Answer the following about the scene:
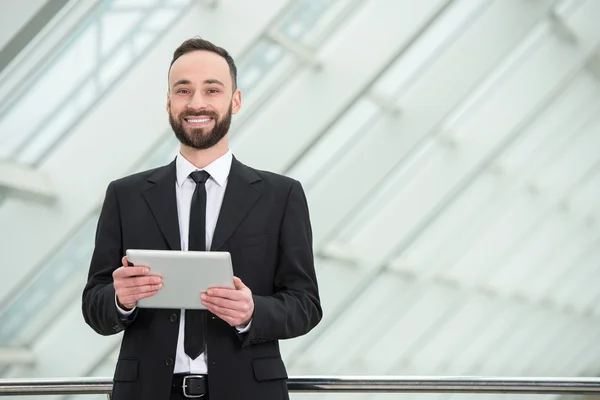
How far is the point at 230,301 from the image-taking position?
2.50 metres

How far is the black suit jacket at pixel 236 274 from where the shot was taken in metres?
2.64

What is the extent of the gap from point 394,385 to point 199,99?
1.33 m

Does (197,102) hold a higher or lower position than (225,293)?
higher

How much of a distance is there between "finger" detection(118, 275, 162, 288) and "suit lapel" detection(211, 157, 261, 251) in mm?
255

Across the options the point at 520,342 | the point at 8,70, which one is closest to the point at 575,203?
the point at 520,342

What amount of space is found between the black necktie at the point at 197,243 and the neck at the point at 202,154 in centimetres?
3

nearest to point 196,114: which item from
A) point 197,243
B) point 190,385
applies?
point 197,243

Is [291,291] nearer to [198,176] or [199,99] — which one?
[198,176]

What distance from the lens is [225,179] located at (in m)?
2.84

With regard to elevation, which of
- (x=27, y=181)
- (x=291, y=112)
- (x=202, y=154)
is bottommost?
(x=202, y=154)

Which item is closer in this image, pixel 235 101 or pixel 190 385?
pixel 190 385

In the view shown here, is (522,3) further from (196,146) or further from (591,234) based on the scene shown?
(591,234)

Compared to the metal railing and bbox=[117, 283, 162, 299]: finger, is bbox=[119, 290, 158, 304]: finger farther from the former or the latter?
the metal railing

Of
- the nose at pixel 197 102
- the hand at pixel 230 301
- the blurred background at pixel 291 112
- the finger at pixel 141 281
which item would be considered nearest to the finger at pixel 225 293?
the hand at pixel 230 301
